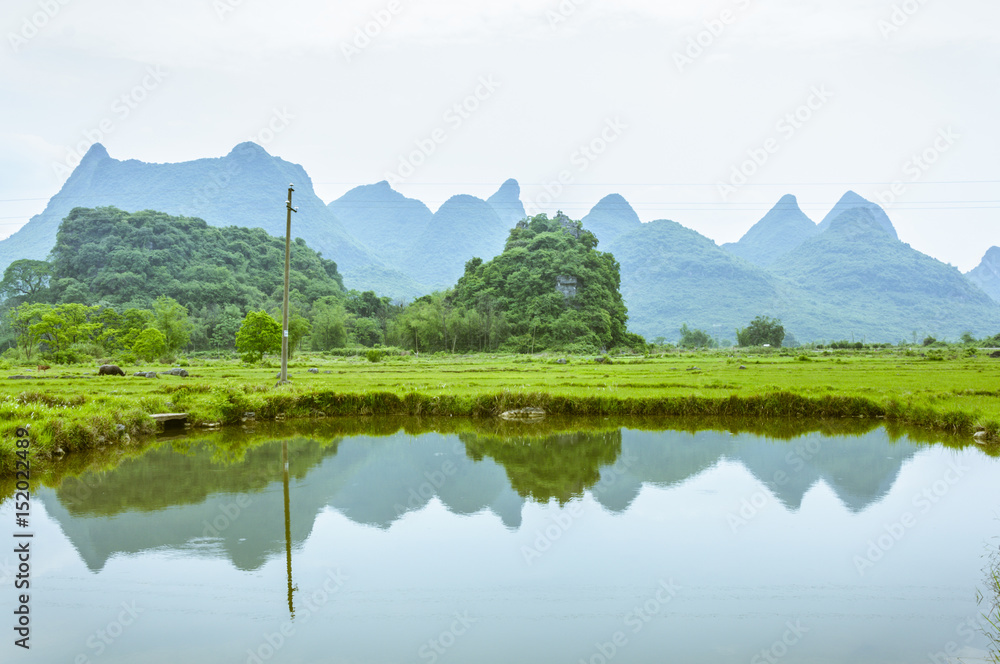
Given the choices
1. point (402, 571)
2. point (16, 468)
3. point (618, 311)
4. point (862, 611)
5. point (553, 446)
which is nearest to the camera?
point (862, 611)

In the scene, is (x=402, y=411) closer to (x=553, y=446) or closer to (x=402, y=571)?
(x=553, y=446)

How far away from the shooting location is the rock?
19.9 metres

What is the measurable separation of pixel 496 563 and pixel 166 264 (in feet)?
327

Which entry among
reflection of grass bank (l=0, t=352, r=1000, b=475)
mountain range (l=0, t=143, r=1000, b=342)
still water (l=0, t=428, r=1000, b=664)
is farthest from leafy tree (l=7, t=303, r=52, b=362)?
mountain range (l=0, t=143, r=1000, b=342)

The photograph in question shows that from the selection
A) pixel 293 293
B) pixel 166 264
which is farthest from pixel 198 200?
pixel 293 293

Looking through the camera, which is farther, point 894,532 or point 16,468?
point 16,468

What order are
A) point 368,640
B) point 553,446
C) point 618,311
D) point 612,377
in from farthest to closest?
point 618,311 → point 612,377 → point 553,446 → point 368,640

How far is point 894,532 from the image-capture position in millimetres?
9398

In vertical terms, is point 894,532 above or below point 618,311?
below

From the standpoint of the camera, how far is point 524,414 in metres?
20.1

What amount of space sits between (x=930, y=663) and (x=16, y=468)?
46.5ft

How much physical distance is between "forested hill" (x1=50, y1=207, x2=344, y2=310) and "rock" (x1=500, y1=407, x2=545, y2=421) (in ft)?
244

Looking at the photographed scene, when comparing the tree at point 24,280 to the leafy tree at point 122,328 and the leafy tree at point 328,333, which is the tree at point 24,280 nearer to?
the leafy tree at point 122,328

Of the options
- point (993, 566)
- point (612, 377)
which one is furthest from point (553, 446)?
point (612, 377)
